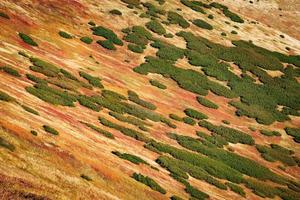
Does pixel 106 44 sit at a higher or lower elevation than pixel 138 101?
higher

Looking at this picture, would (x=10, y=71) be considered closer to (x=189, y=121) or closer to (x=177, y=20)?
(x=189, y=121)

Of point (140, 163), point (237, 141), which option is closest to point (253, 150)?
point (237, 141)

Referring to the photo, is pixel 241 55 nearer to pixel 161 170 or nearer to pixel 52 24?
pixel 52 24

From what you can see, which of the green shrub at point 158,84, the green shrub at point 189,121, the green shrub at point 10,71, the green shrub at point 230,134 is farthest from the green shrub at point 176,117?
the green shrub at point 10,71

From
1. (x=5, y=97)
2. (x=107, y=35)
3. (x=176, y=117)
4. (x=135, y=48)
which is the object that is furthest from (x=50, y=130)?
(x=135, y=48)

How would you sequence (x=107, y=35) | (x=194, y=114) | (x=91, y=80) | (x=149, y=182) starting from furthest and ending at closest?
(x=107, y=35) < (x=194, y=114) < (x=91, y=80) < (x=149, y=182)

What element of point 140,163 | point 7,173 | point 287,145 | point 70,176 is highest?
point 7,173

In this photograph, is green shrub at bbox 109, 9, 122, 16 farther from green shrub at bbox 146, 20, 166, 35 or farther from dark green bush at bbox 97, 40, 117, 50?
dark green bush at bbox 97, 40, 117, 50
